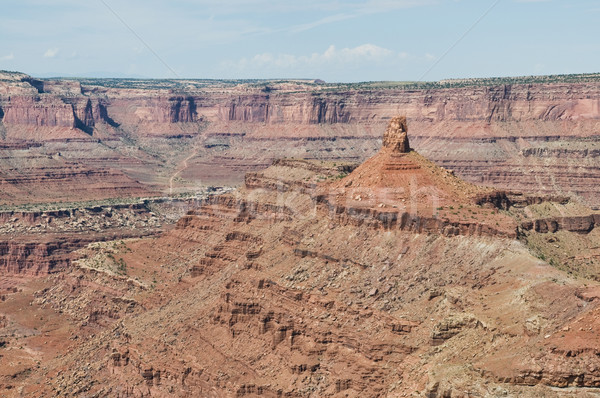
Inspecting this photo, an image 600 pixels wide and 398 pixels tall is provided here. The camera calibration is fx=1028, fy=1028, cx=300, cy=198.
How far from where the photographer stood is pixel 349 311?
276 feet

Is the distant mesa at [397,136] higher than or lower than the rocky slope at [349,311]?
higher

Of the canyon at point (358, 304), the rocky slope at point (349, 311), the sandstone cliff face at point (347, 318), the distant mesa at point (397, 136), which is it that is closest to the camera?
the sandstone cliff face at point (347, 318)

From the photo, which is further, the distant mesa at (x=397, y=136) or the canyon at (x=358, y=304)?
the distant mesa at (x=397, y=136)

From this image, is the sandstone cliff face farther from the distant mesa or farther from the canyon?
the distant mesa

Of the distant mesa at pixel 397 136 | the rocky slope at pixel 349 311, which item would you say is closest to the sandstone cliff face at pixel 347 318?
the rocky slope at pixel 349 311

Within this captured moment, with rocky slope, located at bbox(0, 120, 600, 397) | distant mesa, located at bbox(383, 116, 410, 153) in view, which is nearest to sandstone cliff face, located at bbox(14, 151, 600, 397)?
rocky slope, located at bbox(0, 120, 600, 397)

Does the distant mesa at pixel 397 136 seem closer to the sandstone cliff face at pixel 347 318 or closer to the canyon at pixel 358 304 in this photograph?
the canyon at pixel 358 304

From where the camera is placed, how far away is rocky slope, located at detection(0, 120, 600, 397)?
66.6 m

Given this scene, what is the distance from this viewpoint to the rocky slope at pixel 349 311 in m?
66.6

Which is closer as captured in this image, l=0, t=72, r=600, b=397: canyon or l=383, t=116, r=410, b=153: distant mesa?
l=0, t=72, r=600, b=397: canyon

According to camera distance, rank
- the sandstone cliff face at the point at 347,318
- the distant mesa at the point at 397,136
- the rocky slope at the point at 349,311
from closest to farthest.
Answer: the sandstone cliff face at the point at 347,318, the rocky slope at the point at 349,311, the distant mesa at the point at 397,136

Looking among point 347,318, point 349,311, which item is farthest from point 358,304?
point 347,318

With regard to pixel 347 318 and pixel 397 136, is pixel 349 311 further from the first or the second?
pixel 397 136

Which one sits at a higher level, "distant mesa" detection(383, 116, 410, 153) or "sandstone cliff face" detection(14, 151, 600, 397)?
"distant mesa" detection(383, 116, 410, 153)
